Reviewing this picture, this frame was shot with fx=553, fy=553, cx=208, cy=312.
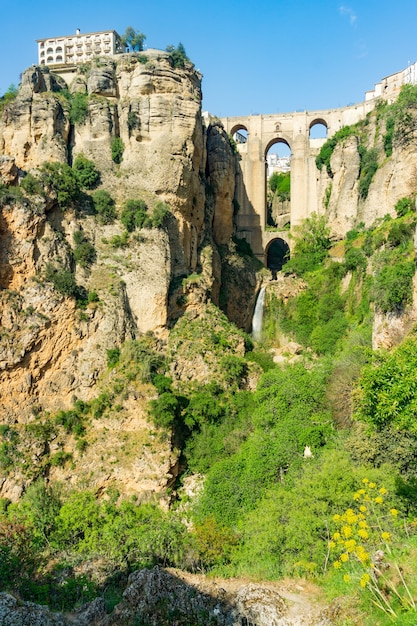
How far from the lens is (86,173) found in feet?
103

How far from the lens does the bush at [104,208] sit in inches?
1216

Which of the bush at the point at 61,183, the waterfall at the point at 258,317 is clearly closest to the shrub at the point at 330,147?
the waterfall at the point at 258,317

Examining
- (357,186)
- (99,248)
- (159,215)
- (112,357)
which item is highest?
(357,186)

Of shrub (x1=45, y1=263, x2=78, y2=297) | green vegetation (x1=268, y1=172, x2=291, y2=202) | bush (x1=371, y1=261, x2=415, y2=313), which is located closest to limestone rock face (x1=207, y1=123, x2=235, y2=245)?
green vegetation (x1=268, y1=172, x2=291, y2=202)

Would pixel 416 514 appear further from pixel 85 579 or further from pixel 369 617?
pixel 85 579

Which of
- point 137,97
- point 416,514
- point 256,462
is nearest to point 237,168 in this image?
point 137,97

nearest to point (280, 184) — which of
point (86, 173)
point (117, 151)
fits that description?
point (117, 151)

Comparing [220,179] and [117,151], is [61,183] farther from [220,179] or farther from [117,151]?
[220,179]

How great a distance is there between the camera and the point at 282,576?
49.0ft

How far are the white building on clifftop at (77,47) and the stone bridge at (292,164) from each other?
511 inches

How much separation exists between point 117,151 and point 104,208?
422 cm

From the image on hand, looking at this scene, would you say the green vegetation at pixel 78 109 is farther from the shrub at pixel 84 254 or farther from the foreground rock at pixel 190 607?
the foreground rock at pixel 190 607

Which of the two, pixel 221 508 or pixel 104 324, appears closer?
pixel 221 508

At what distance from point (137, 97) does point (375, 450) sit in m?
24.8
